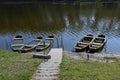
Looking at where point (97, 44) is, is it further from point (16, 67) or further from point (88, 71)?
point (16, 67)

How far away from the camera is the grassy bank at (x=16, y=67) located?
16.7 metres

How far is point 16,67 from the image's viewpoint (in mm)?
18812

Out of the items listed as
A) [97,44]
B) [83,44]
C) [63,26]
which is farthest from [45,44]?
[63,26]

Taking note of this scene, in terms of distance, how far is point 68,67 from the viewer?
18.4m

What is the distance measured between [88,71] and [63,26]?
35.8m

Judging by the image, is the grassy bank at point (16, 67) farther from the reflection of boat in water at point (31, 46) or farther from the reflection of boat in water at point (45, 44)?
the reflection of boat in water at point (45, 44)

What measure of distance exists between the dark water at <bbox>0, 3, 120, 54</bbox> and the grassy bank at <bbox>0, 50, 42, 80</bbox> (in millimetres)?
16360

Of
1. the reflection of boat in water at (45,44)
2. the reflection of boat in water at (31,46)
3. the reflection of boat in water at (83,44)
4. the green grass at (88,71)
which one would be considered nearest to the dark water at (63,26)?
the reflection of boat in water at (45,44)

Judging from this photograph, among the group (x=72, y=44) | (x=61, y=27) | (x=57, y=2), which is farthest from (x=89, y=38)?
(x=57, y=2)

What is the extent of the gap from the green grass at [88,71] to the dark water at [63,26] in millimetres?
15890

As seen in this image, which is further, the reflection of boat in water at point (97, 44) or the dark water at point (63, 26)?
the dark water at point (63, 26)

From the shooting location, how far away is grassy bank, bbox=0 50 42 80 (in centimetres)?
1666

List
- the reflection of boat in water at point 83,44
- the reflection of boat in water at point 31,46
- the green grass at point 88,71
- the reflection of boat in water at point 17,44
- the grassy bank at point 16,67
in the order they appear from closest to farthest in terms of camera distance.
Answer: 1. the green grass at point 88,71
2. the grassy bank at point 16,67
3. the reflection of boat in water at point 31,46
4. the reflection of boat in water at point 83,44
5. the reflection of boat in water at point 17,44

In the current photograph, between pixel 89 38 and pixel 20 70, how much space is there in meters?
22.8
